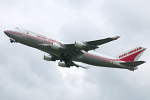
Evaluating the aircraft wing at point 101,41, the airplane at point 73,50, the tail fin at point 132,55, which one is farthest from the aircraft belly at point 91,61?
the aircraft wing at point 101,41

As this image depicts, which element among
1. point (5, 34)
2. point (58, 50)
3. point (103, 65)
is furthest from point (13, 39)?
point (103, 65)

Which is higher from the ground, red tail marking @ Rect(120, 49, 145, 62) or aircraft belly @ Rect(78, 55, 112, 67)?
red tail marking @ Rect(120, 49, 145, 62)

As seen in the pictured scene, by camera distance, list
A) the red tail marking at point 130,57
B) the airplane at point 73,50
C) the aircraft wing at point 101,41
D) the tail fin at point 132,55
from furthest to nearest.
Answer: the tail fin at point 132,55 → the red tail marking at point 130,57 → the airplane at point 73,50 → the aircraft wing at point 101,41

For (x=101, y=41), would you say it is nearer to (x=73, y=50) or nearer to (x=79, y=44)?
(x=79, y=44)

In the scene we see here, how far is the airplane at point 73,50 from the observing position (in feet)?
173

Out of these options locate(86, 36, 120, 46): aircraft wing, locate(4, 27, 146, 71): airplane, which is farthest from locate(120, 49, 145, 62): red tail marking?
locate(86, 36, 120, 46): aircraft wing

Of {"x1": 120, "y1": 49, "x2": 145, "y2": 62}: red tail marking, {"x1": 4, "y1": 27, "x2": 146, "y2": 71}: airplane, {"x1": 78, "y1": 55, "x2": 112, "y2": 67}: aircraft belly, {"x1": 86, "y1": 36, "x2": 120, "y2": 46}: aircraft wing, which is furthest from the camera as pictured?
{"x1": 120, "y1": 49, "x2": 145, "y2": 62}: red tail marking

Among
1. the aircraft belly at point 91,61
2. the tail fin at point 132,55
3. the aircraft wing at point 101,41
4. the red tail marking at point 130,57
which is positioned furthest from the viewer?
the tail fin at point 132,55

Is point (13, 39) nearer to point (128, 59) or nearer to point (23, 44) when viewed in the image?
point (23, 44)

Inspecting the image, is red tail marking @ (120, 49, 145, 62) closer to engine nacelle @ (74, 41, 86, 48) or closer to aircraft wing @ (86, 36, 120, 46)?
aircraft wing @ (86, 36, 120, 46)

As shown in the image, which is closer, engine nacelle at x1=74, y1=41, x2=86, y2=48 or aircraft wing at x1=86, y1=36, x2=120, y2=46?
aircraft wing at x1=86, y1=36, x2=120, y2=46

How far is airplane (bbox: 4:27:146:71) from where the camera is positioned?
173ft

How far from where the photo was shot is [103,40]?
5025 centimetres

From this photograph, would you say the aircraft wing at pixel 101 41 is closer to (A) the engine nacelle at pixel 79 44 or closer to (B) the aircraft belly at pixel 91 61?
(A) the engine nacelle at pixel 79 44
